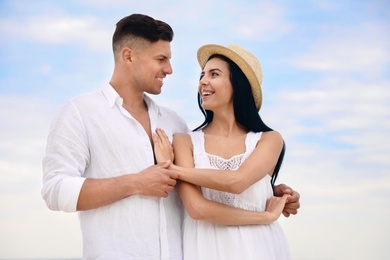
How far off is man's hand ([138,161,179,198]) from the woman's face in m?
0.56

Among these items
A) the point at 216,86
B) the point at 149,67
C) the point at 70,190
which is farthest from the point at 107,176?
the point at 216,86

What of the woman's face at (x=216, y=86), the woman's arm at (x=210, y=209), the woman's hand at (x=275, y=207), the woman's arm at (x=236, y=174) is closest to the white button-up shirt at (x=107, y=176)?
the woman's arm at (x=210, y=209)

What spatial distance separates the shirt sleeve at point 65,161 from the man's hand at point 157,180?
0.38 m

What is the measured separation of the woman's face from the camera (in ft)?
13.5

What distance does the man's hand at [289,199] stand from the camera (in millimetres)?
4287

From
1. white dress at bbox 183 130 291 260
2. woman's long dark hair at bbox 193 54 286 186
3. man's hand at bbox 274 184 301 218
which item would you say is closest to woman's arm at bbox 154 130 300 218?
man's hand at bbox 274 184 301 218

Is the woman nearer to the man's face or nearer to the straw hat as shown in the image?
the straw hat

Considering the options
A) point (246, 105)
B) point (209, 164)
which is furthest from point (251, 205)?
point (246, 105)

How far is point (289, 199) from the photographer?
428cm

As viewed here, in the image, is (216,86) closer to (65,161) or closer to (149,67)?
(149,67)

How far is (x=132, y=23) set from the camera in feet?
14.3

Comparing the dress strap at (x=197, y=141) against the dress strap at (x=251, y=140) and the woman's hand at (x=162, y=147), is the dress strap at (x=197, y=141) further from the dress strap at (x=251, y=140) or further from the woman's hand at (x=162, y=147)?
the dress strap at (x=251, y=140)

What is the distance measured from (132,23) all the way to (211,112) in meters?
0.85

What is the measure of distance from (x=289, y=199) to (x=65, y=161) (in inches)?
61.3
